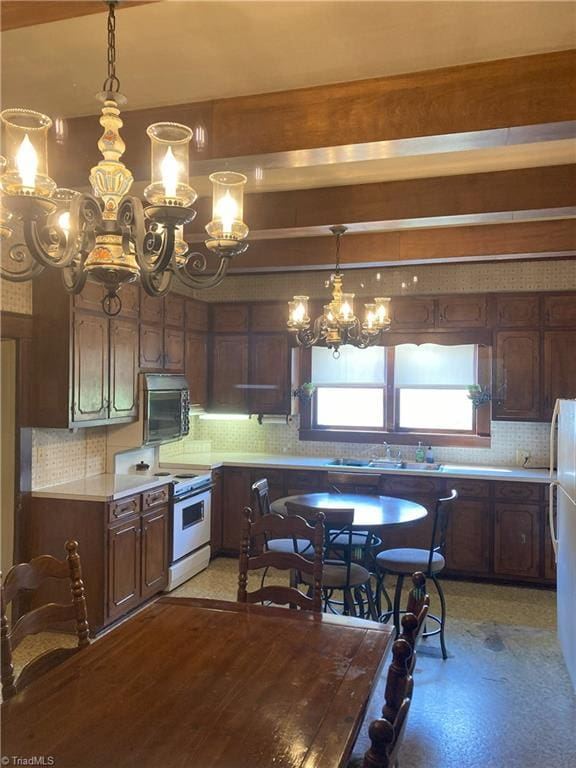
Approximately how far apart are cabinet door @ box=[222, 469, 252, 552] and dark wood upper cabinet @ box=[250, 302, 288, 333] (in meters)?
1.51

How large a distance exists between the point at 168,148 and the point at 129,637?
162 cm

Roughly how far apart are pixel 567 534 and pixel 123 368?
131 inches

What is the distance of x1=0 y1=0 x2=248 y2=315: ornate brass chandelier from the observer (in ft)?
5.24

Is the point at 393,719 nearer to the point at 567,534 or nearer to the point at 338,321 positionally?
the point at 567,534

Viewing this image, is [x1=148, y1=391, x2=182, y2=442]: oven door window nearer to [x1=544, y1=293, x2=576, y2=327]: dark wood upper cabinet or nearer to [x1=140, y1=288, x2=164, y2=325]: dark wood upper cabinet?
[x1=140, y1=288, x2=164, y2=325]: dark wood upper cabinet

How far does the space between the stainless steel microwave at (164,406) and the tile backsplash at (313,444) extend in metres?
0.58

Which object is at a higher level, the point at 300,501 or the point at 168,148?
the point at 168,148

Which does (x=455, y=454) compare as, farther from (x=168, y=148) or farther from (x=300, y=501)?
(x=168, y=148)

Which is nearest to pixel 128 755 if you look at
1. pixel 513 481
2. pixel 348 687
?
pixel 348 687

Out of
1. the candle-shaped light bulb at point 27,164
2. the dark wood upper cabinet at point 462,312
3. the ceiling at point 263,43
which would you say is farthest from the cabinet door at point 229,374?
the candle-shaped light bulb at point 27,164

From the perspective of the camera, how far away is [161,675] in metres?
1.73

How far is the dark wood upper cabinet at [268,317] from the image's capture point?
6055 mm

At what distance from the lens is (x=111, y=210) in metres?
1.86

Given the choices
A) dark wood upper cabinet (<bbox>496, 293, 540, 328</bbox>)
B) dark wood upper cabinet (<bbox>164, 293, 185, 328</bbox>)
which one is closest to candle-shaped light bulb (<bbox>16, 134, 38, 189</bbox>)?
dark wood upper cabinet (<bbox>164, 293, 185, 328</bbox>)
